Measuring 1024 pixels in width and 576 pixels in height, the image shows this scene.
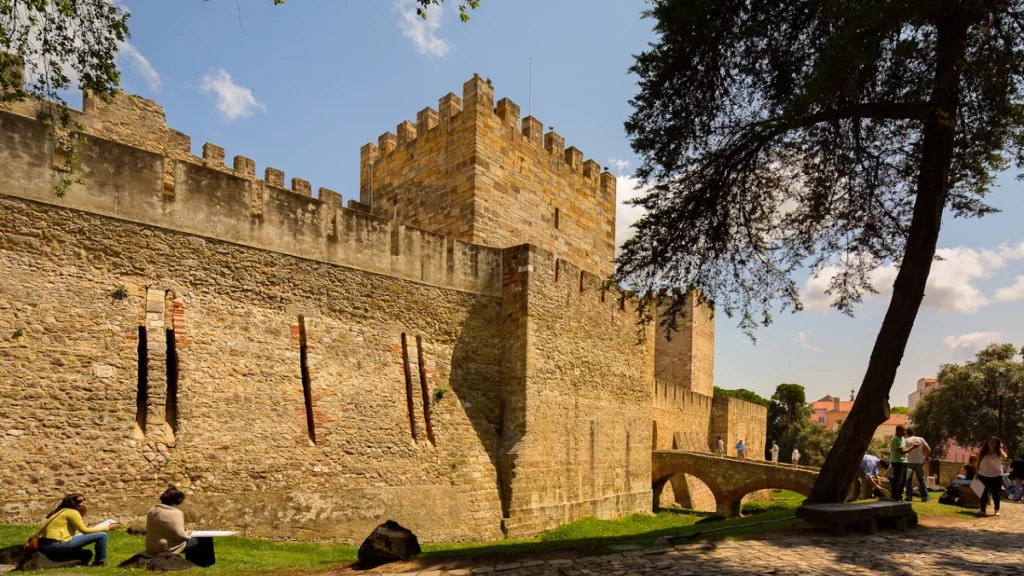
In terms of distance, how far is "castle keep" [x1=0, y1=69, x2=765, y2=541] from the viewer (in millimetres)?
8711

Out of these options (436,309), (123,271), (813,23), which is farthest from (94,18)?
(813,23)

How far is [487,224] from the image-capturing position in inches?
637

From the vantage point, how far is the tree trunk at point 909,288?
8.69 meters

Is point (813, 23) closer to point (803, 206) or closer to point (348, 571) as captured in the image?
point (803, 206)

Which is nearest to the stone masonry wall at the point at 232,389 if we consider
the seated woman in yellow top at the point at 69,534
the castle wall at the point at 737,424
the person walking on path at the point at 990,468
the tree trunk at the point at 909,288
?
the seated woman in yellow top at the point at 69,534

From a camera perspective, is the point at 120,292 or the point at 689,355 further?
the point at 689,355

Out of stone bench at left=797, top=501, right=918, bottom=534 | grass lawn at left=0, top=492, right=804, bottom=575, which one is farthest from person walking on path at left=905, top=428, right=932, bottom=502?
stone bench at left=797, top=501, right=918, bottom=534

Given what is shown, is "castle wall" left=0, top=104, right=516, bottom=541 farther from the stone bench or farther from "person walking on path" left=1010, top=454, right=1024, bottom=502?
"person walking on path" left=1010, top=454, right=1024, bottom=502

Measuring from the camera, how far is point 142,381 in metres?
9.42

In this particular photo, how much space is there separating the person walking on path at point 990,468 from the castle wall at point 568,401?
18.8 ft

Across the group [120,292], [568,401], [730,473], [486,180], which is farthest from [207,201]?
[730,473]

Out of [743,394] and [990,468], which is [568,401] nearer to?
[990,468]

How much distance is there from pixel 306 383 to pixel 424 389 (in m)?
2.43

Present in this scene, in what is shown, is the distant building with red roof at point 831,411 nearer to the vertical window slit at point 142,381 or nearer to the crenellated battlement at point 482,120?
the crenellated battlement at point 482,120
